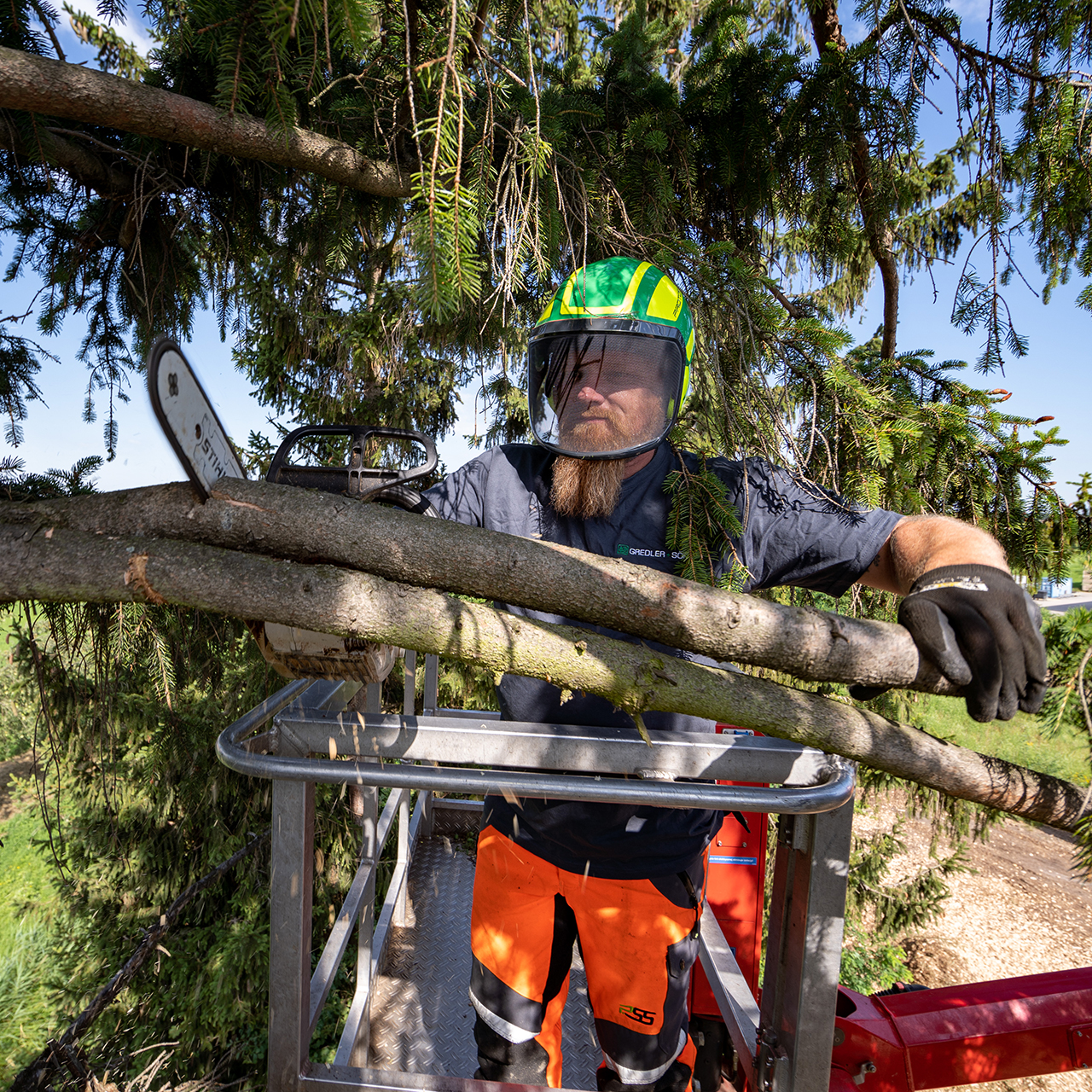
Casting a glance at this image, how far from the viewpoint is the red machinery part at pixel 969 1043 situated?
5.94 ft

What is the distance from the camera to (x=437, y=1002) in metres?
2.64

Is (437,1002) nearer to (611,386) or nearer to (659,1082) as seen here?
(659,1082)

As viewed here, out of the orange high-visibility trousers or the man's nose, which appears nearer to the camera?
the orange high-visibility trousers

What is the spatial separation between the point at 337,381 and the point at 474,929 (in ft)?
13.9

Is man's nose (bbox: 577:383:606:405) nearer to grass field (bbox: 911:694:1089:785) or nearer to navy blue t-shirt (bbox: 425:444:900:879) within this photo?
navy blue t-shirt (bbox: 425:444:900:879)

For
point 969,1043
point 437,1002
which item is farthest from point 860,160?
point 437,1002

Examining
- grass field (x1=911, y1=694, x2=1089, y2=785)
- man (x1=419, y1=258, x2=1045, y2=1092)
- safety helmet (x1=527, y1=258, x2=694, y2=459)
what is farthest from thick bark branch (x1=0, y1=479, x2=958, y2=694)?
grass field (x1=911, y1=694, x2=1089, y2=785)

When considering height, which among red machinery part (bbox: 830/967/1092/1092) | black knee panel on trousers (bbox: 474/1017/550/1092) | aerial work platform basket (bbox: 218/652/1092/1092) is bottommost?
black knee panel on trousers (bbox: 474/1017/550/1092)

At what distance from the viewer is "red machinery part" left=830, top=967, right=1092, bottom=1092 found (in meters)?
1.81

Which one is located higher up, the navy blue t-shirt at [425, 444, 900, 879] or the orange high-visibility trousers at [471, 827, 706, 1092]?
the navy blue t-shirt at [425, 444, 900, 879]

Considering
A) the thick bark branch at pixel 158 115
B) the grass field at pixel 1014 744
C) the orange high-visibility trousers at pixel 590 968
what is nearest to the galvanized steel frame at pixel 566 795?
the orange high-visibility trousers at pixel 590 968

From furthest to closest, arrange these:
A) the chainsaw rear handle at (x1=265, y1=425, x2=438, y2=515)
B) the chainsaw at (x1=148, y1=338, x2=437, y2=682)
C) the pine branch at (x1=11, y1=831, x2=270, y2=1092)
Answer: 1. the pine branch at (x1=11, y1=831, x2=270, y2=1092)
2. the chainsaw rear handle at (x1=265, y1=425, x2=438, y2=515)
3. the chainsaw at (x1=148, y1=338, x2=437, y2=682)

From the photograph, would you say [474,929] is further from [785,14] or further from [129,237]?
[785,14]

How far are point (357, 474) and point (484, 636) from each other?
2.23ft
